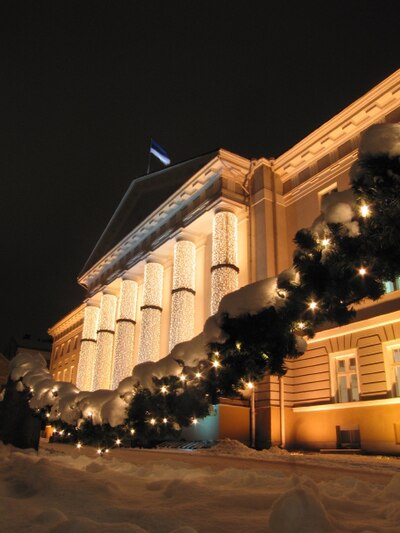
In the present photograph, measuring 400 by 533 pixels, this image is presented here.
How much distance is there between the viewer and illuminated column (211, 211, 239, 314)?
18578mm

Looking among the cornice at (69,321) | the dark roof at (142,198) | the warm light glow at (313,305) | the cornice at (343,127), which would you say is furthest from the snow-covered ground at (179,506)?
the cornice at (69,321)

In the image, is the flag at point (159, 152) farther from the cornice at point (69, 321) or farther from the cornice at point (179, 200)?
the cornice at point (69, 321)

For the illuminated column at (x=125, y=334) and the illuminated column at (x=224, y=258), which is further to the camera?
the illuminated column at (x=125, y=334)

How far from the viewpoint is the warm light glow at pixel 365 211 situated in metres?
3.07

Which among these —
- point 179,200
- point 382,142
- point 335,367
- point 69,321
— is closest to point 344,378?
point 335,367

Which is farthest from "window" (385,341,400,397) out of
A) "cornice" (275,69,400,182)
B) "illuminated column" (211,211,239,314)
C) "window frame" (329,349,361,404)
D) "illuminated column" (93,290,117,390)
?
"illuminated column" (93,290,117,390)

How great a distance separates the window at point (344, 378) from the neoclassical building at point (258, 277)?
1.4 inches

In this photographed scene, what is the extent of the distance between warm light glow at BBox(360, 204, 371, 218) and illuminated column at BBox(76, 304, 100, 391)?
28.4 metres

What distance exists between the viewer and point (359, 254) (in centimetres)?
314

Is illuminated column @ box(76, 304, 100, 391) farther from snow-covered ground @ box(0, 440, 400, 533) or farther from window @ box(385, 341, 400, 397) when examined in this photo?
snow-covered ground @ box(0, 440, 400, 533)

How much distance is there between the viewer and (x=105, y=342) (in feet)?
94.6

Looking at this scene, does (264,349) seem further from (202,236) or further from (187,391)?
(202,236)

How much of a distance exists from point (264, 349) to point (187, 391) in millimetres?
842

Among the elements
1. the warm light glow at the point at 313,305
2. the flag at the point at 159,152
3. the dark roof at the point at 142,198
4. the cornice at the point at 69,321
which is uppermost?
the flag at the point at 159,152
